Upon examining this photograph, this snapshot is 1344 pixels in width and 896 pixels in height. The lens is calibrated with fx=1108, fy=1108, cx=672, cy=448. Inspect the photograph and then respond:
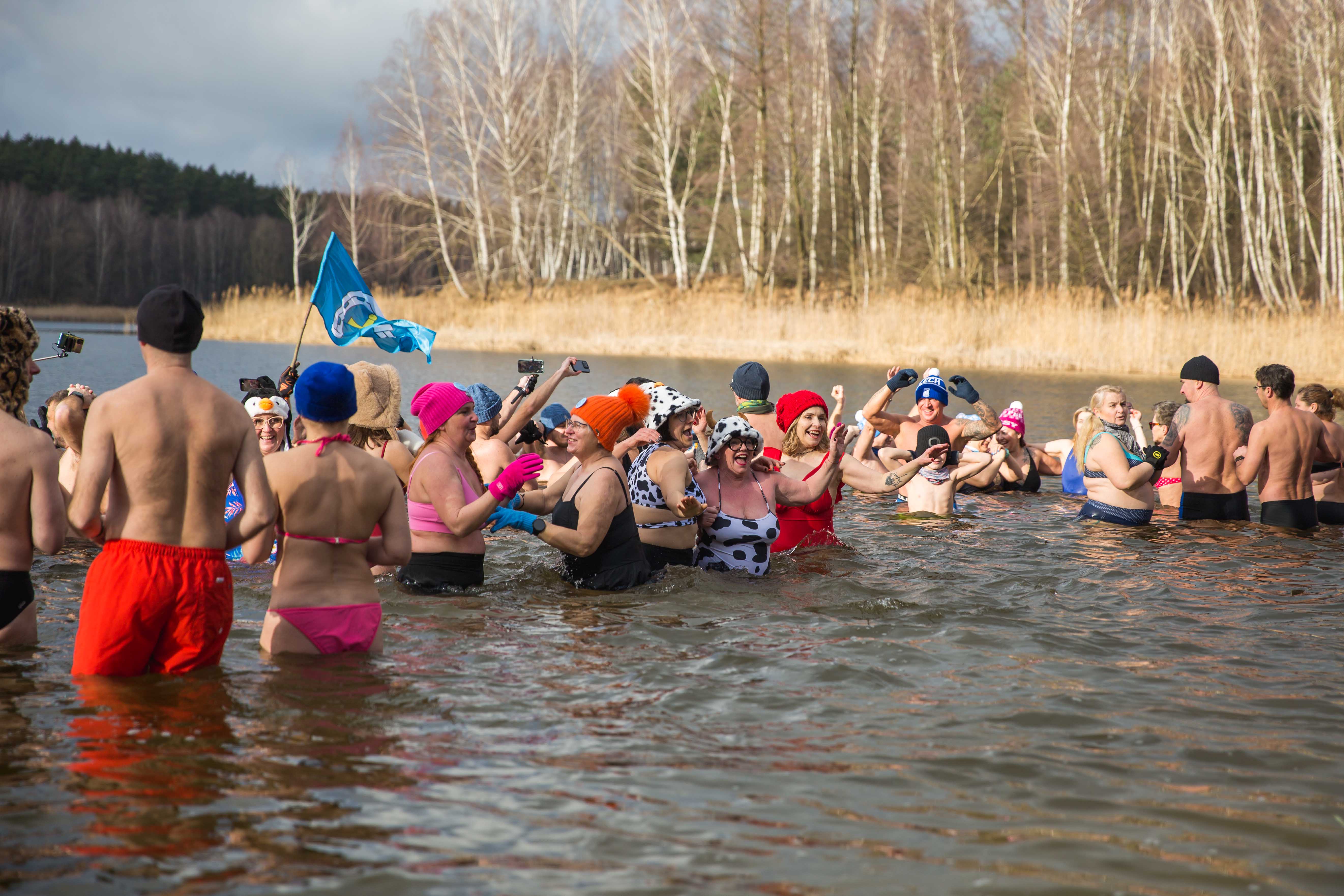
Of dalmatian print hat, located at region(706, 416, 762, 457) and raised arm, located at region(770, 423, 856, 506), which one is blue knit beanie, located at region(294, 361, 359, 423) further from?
raised arm, located at region(770, 423, 856, 506)

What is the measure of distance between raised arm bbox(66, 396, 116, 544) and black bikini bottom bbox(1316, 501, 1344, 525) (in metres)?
9.60

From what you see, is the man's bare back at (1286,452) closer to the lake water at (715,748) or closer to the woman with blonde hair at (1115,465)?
the woman with blonde hair at (1115,465)

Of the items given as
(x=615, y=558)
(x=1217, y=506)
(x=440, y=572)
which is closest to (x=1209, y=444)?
(x=1217, y=506)

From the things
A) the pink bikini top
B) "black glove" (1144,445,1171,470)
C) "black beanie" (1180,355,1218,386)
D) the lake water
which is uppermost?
"black beanie" (1180,355,1218,386)

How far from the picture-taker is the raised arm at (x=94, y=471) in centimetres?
388

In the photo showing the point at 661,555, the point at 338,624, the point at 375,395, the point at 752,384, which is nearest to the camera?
A: the point at 338,624

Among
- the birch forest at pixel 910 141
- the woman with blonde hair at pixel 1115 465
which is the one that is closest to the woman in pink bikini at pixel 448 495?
the woman with blonde hair at pixel 1115 465

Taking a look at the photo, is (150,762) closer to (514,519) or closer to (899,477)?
(514,519)

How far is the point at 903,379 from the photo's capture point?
8.65 metres

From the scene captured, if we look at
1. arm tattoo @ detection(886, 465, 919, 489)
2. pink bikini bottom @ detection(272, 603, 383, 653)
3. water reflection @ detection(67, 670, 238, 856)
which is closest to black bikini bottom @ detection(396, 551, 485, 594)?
pink bikini bottom @ detection(272, 603, 383, 653)

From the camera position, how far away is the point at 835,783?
410 cm

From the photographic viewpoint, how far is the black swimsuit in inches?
250

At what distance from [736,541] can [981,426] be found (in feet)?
13.4

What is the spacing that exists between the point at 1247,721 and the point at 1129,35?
1250 inches
